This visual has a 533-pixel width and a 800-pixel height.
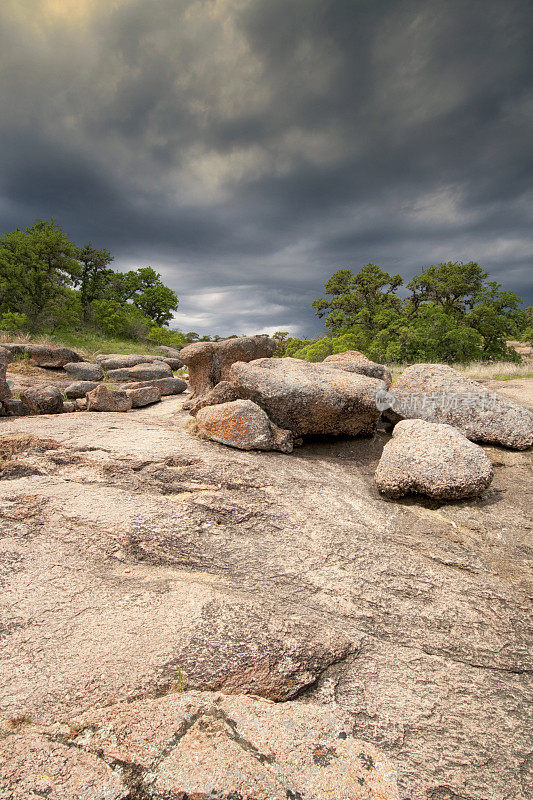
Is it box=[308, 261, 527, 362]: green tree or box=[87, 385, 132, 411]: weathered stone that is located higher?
box=[308, 261, 527, 362]: green tree

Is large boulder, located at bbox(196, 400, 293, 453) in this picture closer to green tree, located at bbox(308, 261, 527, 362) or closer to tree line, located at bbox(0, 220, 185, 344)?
green tree, located at bbox(308, 261, 527, 362)

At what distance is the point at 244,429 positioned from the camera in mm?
5777

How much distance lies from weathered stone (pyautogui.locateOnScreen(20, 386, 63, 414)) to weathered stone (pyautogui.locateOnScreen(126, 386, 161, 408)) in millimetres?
1942

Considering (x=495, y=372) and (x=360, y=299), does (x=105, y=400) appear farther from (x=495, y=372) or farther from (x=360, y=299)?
(x=360, y=299)

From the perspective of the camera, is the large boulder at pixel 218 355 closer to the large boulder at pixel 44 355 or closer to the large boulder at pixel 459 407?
the large boulder at pixel 459 407

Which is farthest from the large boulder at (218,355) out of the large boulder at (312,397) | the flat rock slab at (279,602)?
the flat rock slab at (279,602)

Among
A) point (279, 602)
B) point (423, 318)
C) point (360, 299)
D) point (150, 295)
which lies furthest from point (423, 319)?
point (150, 295)

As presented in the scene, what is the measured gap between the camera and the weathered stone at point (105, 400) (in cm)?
912

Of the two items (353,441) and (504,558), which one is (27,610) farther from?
(353,441)

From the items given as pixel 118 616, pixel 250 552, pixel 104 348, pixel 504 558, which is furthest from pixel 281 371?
pixel 104 348

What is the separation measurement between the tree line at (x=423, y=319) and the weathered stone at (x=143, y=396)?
18.0 m

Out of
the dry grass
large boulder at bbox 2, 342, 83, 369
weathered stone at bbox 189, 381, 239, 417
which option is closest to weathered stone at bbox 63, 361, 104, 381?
large boulder at bbox 2, 342, 83, 369

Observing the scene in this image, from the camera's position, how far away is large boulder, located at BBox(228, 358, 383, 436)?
240 inches

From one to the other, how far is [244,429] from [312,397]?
130 centimetres
